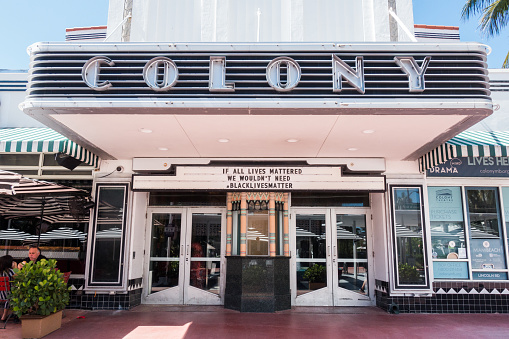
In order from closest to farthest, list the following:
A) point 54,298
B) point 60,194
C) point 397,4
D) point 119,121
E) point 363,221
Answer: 1. point 119,121
2. point 54,298
3. point 60,194
4. point 397,4
5. point 363,221

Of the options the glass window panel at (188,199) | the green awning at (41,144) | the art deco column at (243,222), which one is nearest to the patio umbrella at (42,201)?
the green awning at (41,144)

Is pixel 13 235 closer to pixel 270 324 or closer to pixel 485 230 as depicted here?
pixel 270 324

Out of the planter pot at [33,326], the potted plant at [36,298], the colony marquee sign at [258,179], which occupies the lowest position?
the planter pot at [33,326]

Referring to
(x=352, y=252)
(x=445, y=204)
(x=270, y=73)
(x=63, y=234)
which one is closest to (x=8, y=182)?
(x=63, y=234)

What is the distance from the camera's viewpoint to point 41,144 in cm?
726

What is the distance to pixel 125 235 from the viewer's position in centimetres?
849

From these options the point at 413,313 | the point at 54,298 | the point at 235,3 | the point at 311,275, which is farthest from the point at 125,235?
the point at 413,313

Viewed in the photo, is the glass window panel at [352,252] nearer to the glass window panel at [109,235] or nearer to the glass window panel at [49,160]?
the glass window panel at [109,235]

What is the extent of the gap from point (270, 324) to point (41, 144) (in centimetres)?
540

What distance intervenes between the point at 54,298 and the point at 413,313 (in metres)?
6.94

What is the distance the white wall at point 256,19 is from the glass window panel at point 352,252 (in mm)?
4163

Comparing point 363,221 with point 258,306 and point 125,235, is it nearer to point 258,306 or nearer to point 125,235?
point 258,306

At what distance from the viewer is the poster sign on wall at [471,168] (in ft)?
28.7

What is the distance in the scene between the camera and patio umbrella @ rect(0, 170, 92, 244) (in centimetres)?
734
